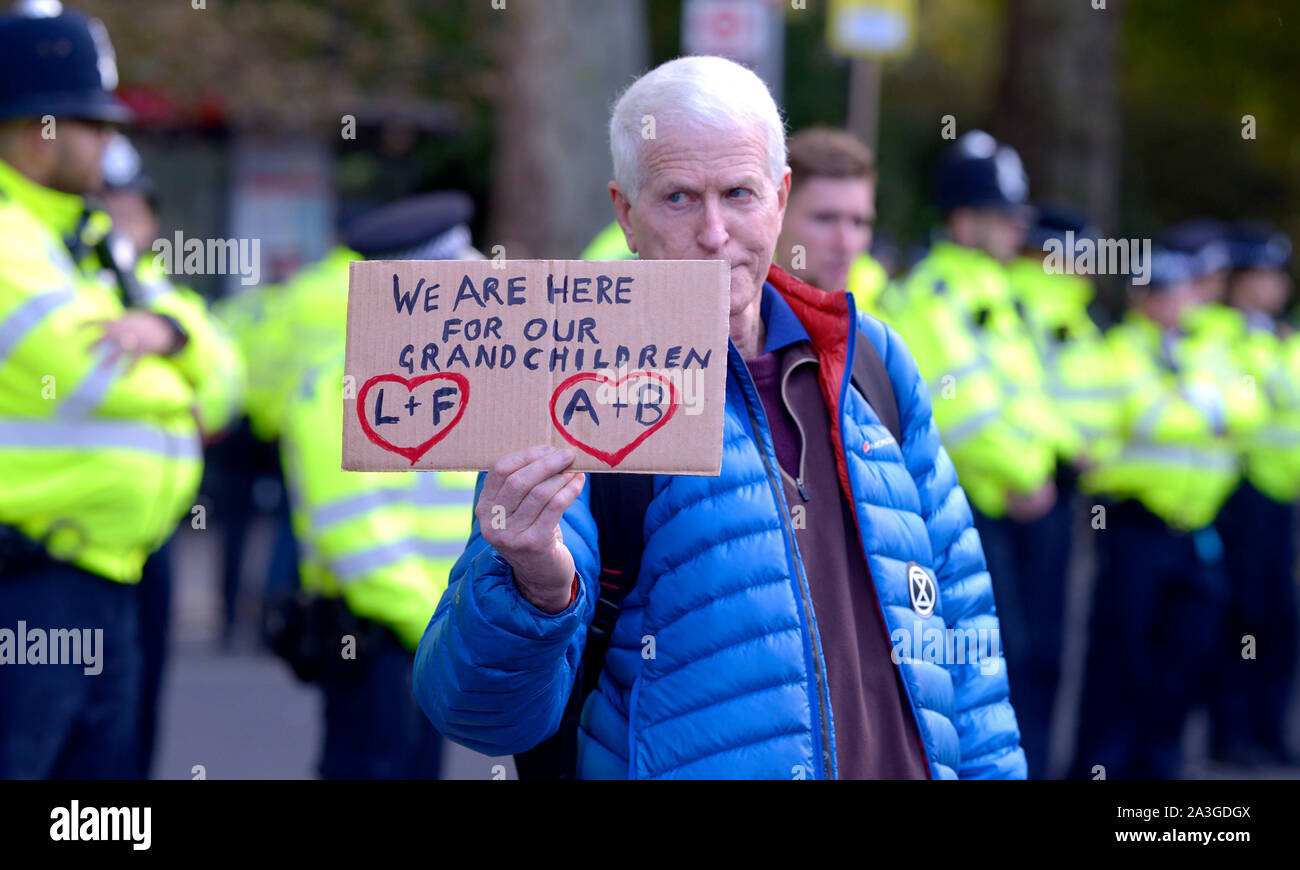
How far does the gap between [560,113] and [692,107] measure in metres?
10.3

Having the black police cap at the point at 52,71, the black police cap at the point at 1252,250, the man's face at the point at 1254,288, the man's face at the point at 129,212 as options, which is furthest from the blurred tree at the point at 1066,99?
the black police cap at the point at 52,71

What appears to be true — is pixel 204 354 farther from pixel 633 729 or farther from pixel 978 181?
pixel 978 181

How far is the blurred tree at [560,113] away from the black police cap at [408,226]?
736cm

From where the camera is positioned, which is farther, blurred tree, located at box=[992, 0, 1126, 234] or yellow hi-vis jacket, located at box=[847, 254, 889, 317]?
blurred tree, located at box=[992, 0, 1126, 234]

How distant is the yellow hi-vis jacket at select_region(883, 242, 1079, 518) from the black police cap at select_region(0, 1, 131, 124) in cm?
318

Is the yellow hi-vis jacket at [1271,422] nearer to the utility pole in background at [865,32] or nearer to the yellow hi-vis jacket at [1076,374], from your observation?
the yellow hi-vis jacket at [1076,374]

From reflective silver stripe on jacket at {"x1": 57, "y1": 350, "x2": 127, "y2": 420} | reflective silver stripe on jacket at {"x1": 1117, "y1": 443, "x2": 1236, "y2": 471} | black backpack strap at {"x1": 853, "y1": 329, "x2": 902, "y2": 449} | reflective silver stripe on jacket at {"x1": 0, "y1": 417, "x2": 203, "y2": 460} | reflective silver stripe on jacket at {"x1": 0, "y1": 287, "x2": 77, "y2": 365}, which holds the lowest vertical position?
black backpack strap at {"x1": 853, "y1": 329, "x2": 902, "y2": 449}

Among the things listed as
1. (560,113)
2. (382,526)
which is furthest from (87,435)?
(560,113)

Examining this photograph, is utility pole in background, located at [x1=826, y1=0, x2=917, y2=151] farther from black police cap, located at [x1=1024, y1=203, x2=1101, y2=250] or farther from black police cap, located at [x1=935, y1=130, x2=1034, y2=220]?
black police cap, located at [x1=935, y1=130, x2=1034, y2=220]

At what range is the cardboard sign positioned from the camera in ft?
7.84

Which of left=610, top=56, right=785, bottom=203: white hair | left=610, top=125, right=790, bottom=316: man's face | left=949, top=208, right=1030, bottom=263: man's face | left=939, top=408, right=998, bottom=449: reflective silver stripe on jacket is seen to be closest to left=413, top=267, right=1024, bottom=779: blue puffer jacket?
left=610, top=125, right=790, bottom=316: man's face

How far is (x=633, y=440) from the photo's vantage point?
7.81 feet
